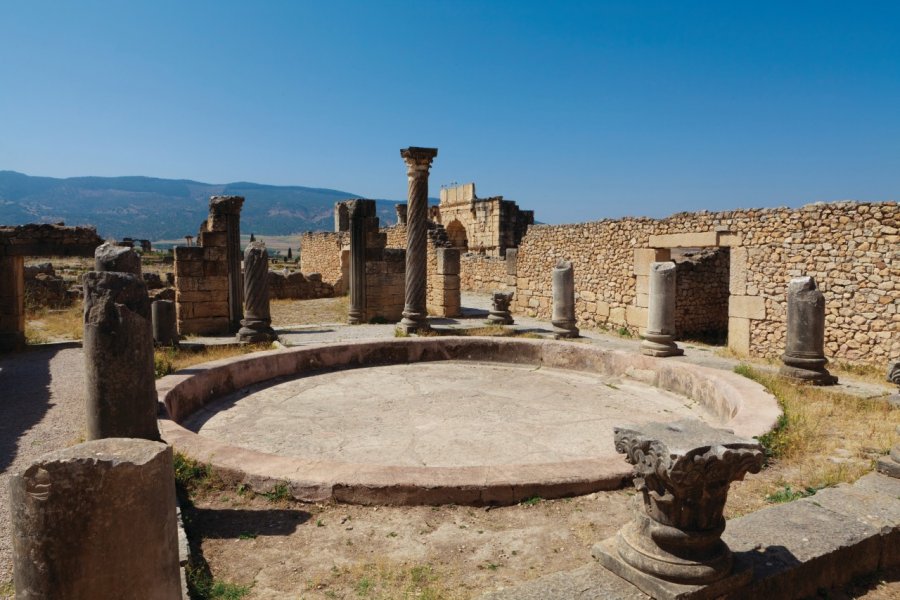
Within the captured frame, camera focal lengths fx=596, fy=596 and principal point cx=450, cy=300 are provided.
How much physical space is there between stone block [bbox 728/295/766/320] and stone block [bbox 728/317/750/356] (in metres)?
0.13

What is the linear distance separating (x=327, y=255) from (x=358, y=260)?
14230mm

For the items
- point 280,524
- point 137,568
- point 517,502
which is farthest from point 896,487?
point 137,568

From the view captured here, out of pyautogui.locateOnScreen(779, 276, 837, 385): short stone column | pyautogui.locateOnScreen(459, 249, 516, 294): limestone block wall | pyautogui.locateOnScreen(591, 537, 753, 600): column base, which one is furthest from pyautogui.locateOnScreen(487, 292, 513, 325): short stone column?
pyautogui.locateOnScreen(591, 537, 753, 600): column base

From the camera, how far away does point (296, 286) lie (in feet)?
81.9

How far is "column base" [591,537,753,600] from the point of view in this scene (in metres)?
2.84

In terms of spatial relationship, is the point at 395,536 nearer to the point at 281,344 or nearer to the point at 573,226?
the point at 281,344

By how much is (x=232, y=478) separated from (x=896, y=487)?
16.0 ft

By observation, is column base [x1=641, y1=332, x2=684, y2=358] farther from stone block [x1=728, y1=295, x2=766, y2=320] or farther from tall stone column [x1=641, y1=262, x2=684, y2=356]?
stone block [x1=728, y1=295, x2=766, y2=320]

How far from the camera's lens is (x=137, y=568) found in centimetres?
234

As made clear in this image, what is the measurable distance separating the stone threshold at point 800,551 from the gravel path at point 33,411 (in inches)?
117

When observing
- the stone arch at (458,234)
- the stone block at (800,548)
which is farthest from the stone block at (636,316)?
the stone arch at (458,234)

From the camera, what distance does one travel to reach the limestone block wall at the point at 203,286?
44.3 feet

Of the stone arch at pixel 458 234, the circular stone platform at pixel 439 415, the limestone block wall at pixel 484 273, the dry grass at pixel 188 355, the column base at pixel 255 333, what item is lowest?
the circular stone platform at pixel 439 415

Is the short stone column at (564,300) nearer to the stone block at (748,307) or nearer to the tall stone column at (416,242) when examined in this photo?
the tall stone column at (416,242)
